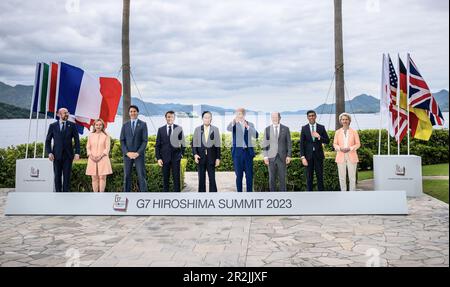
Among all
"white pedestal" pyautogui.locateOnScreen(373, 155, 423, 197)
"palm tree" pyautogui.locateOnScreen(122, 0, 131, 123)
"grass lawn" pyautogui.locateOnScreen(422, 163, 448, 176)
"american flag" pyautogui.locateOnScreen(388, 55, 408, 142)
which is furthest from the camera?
"grass lawn" pyautogui.locateOnScreen(422, 163, 448, 176)

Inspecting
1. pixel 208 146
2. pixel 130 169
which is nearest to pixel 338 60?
pixel 208 146

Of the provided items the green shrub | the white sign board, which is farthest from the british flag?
the white sign board

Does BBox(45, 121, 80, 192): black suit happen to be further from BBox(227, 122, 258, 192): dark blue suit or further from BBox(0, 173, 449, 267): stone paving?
BBox(227, 122, 258, 192): dark blue suit

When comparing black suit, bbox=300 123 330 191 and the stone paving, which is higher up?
black suit, bbox=300 123 330 191

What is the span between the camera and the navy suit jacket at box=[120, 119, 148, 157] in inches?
340

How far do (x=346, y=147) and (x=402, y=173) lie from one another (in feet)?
4.93

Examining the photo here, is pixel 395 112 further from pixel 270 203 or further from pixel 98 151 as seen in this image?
pixel 98 151

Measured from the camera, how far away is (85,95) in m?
10.3

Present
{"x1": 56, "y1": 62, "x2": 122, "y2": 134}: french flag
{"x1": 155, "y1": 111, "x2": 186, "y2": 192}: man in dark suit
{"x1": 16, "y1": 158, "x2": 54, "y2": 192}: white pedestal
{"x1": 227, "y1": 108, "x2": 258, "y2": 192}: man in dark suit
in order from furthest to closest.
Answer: {"x1": 56, "y1": 62, "x2": 122, "y2": 134}: french flag, {"x1": 16, "y1": 158, "x2": 54, "y2": 192}: white pedestal, {"x1": 155, "y1": 111, "x2": 186, "y2": 192}: man in dark suit, {"x1": 227, "y1": 108, "x2": 258, "y2": 192}: man in dark suit

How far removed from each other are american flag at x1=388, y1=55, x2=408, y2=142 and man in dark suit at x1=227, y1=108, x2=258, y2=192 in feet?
12.1

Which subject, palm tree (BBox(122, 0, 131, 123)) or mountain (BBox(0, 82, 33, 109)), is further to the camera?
palm tree (BBox(122, 0, 131, 123))

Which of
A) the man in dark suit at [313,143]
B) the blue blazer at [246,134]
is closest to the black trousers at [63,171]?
the blue blazer at [246,134]

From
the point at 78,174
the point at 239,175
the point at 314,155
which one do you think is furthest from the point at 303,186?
the point at 78,174

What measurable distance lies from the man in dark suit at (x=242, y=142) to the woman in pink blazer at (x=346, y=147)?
6.02ft
